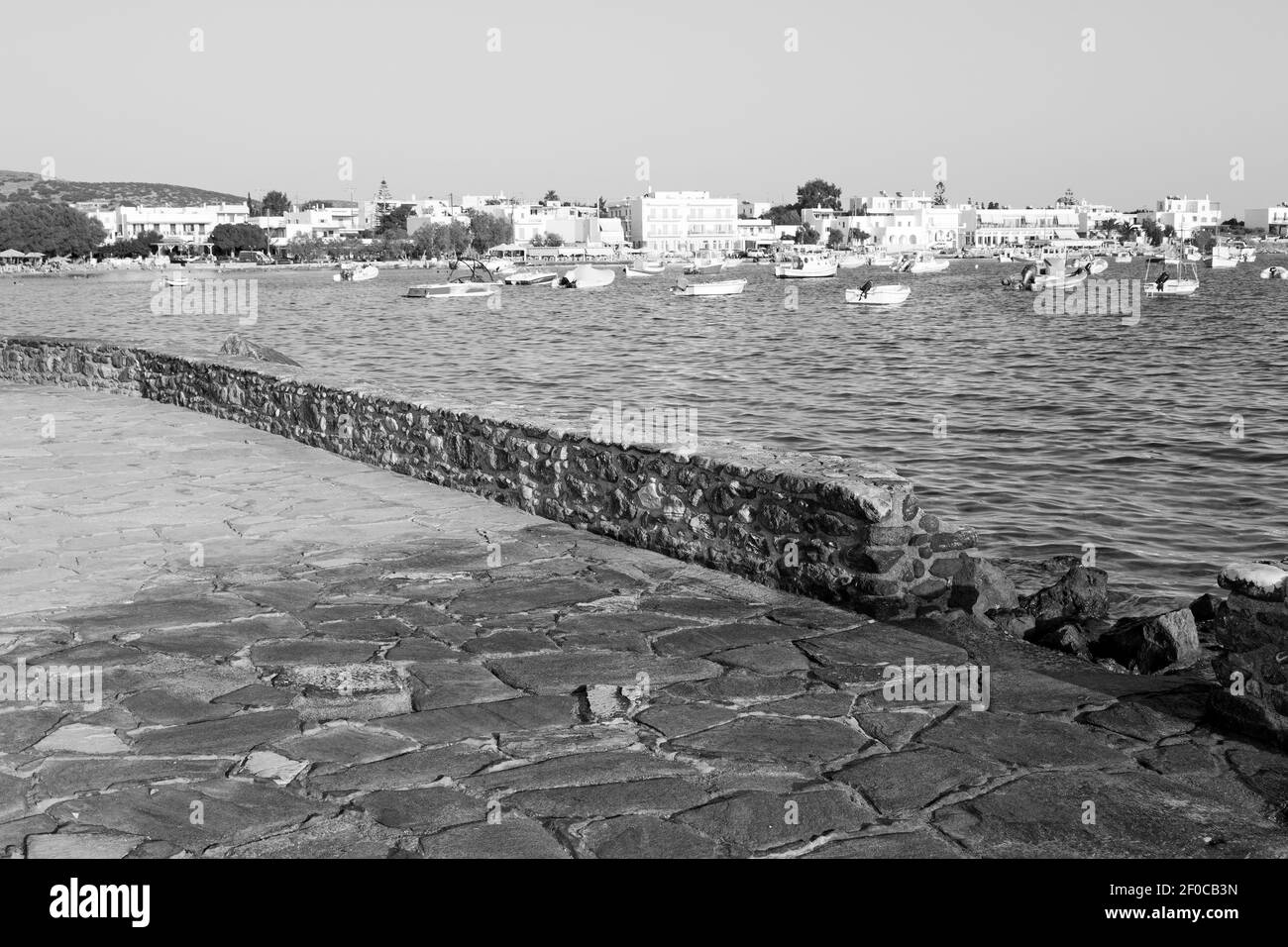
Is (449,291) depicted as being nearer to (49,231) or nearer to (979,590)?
(979,590)

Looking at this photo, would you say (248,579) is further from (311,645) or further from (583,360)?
(583,360)

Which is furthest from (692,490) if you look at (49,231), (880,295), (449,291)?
(49,231)

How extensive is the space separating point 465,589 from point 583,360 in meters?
30.7

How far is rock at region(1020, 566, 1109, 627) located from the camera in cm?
606

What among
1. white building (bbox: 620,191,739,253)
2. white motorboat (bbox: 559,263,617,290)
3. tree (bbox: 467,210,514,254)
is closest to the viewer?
white motorboat (bbox: 559,263,617,290)

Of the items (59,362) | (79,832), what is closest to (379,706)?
(79,832)

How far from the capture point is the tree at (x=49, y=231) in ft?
474

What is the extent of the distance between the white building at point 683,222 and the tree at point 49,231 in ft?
238

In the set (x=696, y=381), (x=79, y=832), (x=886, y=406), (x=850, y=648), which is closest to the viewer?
(x=79, y=832)

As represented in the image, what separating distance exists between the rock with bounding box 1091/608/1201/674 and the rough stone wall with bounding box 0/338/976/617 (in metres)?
0.71

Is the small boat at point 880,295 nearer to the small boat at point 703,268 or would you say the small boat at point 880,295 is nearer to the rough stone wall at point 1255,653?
the small boat at point 703,268

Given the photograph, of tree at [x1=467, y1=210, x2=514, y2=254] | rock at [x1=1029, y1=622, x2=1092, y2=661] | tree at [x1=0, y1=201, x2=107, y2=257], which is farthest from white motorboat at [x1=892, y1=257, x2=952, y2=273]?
rock at [x1=1029, y1=622, x2=1092, y2=661]

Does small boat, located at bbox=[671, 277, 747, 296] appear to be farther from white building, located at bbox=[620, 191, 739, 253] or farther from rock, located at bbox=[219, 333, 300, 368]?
white building, located at bbox=[620, 191, 739, 253]
